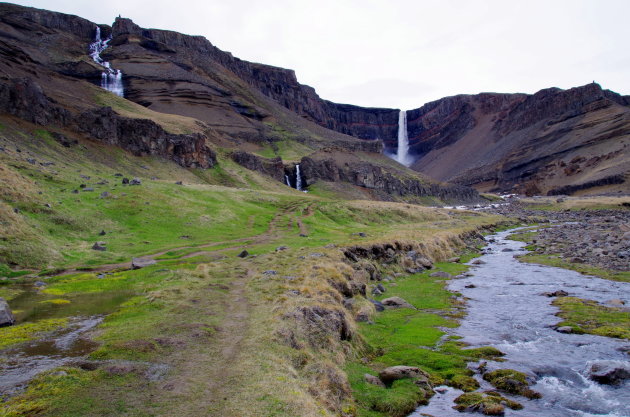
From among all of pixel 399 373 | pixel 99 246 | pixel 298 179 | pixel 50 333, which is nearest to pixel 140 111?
pixel 298 179

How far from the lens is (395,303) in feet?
83.7

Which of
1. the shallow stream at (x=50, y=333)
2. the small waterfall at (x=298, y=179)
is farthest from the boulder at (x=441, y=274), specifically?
the small waterfall at (x=298, y=179)

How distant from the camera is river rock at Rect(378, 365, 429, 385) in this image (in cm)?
1439

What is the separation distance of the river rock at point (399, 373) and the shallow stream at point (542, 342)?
1.15 meters

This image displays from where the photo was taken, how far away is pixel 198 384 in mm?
11141

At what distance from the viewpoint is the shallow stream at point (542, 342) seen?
12.8 m

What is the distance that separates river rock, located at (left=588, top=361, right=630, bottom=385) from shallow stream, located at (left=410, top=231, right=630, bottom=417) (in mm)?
226

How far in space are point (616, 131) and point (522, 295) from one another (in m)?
221

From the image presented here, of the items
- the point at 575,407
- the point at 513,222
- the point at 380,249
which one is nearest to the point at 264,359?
the point at 575,407

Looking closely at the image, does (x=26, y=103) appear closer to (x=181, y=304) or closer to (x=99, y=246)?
(x=99, y=246)

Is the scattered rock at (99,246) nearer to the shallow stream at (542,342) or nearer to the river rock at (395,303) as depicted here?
the river rock at (395,303)

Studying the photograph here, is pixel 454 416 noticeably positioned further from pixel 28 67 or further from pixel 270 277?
pixel 28 67

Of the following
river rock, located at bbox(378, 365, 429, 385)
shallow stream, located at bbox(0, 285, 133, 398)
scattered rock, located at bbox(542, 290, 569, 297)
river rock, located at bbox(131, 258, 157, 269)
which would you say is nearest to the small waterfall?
river rock, located at bbox(131, 258, 157, 269)

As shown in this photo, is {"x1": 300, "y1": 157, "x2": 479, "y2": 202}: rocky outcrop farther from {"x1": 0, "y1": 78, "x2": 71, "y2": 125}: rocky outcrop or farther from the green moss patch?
the green moss patch
